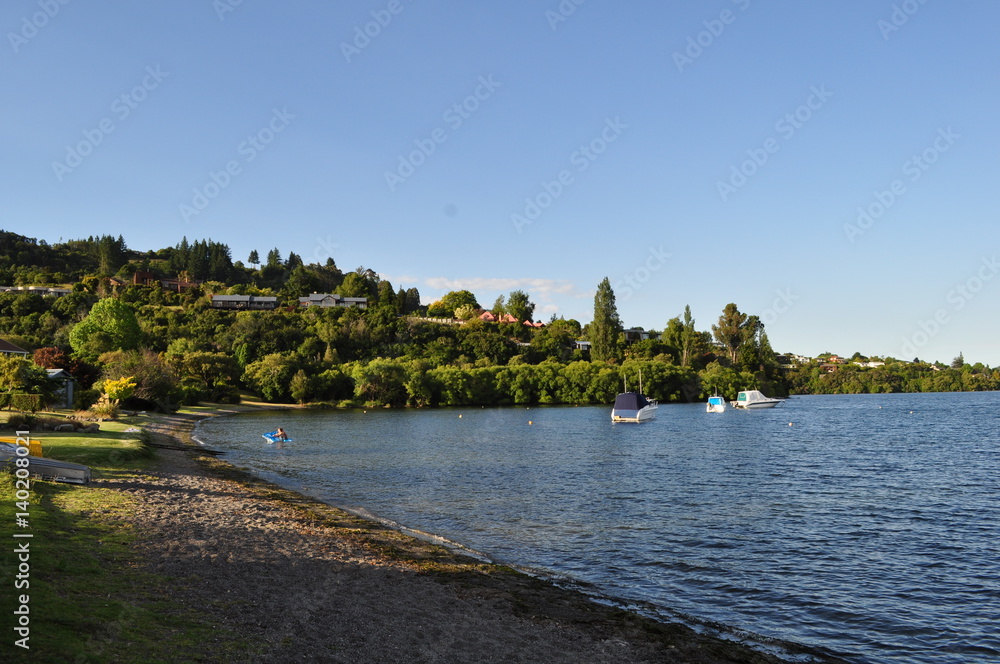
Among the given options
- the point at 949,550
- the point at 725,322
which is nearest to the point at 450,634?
the point at 949,550

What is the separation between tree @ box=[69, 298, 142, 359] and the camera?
99.2 m

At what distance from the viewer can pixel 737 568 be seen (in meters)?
18.7

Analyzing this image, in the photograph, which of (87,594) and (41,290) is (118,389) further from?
(41,290)

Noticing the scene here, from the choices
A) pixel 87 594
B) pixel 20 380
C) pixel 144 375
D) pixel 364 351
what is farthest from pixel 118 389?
pixel 364 351

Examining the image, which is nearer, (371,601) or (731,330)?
(371,601)

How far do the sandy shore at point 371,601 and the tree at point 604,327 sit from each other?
429ft

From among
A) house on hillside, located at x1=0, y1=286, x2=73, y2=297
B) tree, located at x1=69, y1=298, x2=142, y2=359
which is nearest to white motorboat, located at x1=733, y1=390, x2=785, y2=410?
tree, located at x1=69, y1=298, x2=142, y2=359

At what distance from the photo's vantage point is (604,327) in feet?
495

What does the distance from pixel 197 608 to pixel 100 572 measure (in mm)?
2938

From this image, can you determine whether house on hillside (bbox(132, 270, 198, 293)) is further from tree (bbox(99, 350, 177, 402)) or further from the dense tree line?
tree (bbox(99, 350, 177, 402))

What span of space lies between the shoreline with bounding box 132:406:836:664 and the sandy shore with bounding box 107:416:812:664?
0.03m

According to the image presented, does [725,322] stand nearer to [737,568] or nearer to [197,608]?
[737,568]

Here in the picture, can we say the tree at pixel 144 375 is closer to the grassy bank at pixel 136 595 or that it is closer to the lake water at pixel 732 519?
the lake water at pixel 732 519

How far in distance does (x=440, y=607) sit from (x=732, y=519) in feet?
51.7
